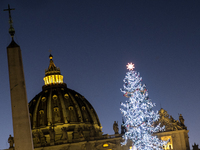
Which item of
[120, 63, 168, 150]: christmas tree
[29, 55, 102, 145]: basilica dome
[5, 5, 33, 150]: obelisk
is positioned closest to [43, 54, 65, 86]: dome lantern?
[29, 55, 102, 145]: basilica dome

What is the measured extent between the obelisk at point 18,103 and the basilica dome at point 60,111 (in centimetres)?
7136

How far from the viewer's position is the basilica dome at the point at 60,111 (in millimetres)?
99450

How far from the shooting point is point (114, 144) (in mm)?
82750

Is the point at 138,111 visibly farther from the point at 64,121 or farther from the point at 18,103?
the point at 64,121

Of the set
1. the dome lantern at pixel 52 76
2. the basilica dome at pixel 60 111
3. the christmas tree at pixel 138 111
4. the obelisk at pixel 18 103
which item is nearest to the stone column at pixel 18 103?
the obelisk at pixel 18 103

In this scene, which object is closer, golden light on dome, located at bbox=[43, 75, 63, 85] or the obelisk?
the obelisk

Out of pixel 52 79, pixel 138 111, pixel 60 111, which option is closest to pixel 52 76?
pixel 52 79

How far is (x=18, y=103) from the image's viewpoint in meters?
25.7

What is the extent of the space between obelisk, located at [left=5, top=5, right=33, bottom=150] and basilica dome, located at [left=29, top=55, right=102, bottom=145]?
71358 millimetres

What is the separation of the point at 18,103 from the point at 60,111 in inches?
2959

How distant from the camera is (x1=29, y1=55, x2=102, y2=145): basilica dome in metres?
99.4

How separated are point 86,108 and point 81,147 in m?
21.8

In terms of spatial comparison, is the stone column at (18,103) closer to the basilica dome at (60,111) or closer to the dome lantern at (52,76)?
the basilica dome at (60,111)

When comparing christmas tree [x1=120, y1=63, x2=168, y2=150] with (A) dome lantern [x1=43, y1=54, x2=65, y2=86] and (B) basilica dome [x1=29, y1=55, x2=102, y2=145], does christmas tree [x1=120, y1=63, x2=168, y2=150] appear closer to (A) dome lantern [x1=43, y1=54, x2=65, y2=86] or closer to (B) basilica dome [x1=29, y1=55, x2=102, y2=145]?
(B) basilica dome [x1=29, y1=55, x2=102, y2=145]
